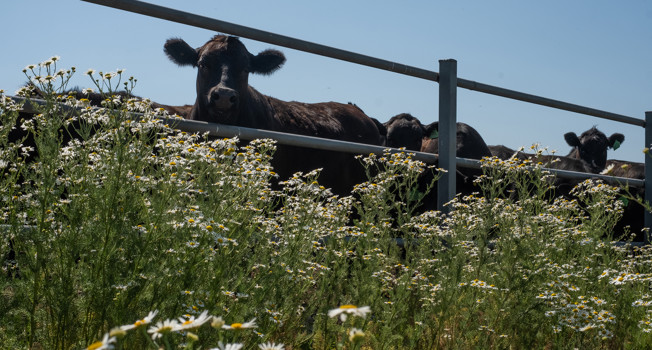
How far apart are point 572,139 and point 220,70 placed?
1270cm

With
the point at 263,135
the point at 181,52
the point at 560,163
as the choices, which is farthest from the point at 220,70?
the point at 560,163

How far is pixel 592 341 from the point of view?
4.28 m

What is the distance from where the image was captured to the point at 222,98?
7211 mm

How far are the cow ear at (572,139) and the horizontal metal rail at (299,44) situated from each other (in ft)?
33.5

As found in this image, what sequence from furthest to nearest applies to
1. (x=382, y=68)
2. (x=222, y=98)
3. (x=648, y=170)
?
(x=648, y=170)
(x=222, y=98)
(x=382, y=68)

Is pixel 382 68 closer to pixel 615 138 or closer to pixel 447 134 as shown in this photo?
pixel 447 134

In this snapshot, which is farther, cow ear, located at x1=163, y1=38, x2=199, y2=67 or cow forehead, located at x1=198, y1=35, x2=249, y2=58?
cow ear, located at x1=163, y1=38, x2=199, y2=67

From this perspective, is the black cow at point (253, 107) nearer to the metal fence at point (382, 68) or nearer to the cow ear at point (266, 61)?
the cow ear at point (266, 61)

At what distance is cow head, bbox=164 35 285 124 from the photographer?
7340 mm

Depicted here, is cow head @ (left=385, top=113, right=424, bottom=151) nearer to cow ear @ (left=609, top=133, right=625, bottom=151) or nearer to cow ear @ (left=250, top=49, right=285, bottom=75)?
cow ear @ (left=250, top=49, right=285, bottom=75)

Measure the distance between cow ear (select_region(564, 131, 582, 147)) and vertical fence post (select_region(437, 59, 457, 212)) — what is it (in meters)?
12.3

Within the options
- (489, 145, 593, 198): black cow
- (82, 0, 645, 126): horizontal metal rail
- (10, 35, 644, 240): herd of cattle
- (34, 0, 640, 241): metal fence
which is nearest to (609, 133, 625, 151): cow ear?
(489, 145, 593, 198): black cow

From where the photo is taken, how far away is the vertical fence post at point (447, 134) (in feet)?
21.0

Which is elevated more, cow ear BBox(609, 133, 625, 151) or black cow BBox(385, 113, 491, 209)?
cow ear BBox(609, 133, 625, 151)
